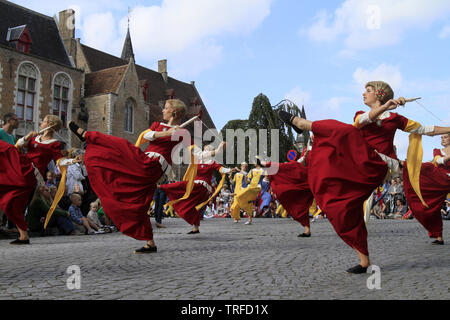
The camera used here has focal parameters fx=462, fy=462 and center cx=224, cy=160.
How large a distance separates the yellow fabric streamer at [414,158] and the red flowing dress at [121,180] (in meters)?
3.36

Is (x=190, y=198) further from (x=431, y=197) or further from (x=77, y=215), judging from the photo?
(x=431, y=197)

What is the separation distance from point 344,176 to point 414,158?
1479 millimetres

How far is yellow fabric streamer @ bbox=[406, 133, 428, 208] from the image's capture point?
18.6 feet

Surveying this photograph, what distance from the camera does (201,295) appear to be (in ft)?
11.8

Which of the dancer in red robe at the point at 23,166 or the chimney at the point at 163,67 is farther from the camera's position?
the chimney at the point at 163,67

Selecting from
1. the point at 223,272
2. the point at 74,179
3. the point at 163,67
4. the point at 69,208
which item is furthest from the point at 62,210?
the point at 163,67

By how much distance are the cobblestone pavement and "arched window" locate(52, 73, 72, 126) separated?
2786cm

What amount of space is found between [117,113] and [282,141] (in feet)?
44.1

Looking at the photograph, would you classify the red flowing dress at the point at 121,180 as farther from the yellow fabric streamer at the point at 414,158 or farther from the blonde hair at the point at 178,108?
the yellow fabric streamer at the point at 414,158

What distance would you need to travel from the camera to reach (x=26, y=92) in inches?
1204

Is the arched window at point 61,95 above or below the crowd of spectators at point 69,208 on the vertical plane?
above

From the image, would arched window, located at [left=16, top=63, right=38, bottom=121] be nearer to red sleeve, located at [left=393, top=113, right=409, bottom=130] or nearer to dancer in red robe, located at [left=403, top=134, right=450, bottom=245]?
dancer in red robe, located at [left=403, top=134, right=450, bottom=245]

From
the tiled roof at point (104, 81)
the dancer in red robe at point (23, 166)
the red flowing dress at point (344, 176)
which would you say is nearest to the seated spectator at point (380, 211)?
the dancer in red robe at point (23, 166)

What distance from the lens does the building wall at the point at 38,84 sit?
29083 millimetres
